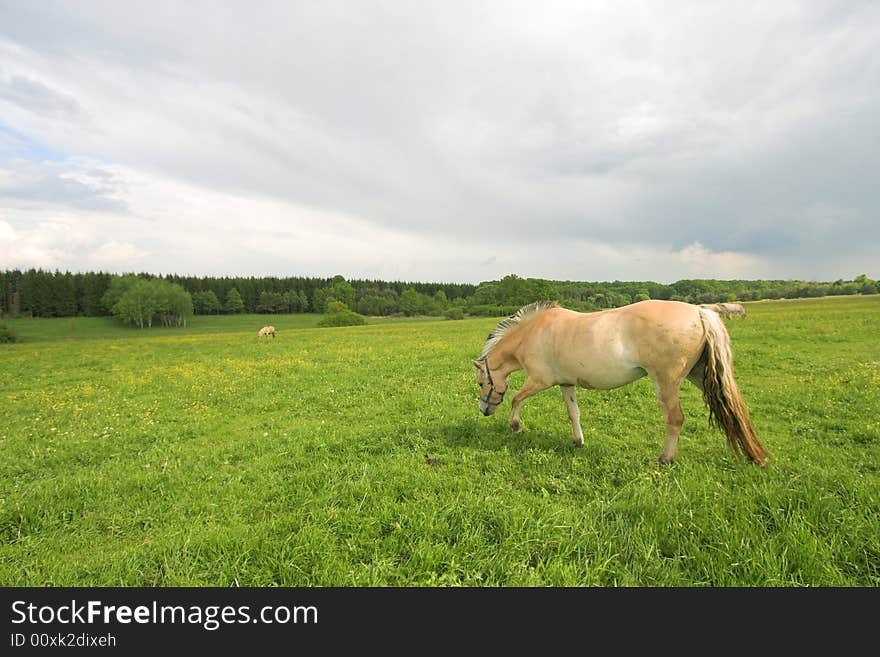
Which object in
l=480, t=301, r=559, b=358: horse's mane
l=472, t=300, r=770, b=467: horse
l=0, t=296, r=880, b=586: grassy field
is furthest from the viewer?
l=480, t=301, r=559, b=358: horse's mane

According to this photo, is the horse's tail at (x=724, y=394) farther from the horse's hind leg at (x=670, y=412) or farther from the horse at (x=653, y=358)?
the horse's hind leg at (x=670, y=412)

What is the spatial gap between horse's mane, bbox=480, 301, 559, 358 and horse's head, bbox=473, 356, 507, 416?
0.29 m

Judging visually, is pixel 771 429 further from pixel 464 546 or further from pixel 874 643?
pixel 464 546

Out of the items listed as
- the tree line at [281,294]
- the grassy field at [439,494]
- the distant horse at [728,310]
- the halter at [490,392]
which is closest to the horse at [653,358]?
the distant horse at [728,310]

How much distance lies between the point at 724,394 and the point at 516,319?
339 cm

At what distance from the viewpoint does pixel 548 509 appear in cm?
359

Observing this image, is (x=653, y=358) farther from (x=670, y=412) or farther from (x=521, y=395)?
(x=521, y=395)

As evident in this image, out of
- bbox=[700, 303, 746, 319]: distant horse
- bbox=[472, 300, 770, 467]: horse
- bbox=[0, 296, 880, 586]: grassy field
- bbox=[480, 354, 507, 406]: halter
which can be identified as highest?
bbox=[700, 303, 746, 319]: distant horse

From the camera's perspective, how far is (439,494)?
406 centimetres

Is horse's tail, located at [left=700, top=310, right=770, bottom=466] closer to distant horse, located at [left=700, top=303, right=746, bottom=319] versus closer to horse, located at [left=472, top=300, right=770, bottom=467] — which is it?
horse, located at [left=472, top=300, right=770, bottom=467]

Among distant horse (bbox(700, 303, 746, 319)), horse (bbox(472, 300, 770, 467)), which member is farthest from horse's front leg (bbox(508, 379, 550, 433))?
distant horse (bbox(700, 303, 746, 319))

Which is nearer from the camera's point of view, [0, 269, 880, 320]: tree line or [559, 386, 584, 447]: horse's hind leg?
[559, 386, 584, 447]: horse's hind leg

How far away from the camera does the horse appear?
4801 millimetres

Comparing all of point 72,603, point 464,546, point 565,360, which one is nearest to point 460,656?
point 464,546
